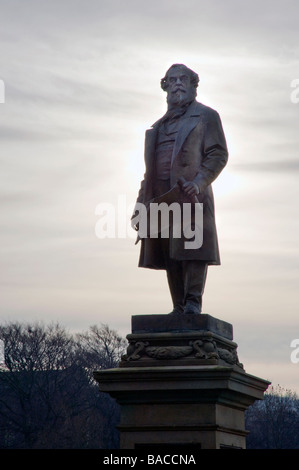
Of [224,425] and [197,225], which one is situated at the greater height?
[197,225]

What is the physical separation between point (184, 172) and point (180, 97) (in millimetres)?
1167

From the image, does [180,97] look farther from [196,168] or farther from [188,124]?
[196,168]

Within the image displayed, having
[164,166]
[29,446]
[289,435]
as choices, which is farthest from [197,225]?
[289,435]

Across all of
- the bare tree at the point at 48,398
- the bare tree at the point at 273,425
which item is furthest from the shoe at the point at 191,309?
the bare tree at the point at 273,425

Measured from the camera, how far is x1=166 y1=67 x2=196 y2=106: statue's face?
592 inches

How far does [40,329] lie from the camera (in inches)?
2832

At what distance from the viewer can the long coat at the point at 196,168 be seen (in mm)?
14406

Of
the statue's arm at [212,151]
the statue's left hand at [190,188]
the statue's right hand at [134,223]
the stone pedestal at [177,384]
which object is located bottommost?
the stone pedestal at [177,384]

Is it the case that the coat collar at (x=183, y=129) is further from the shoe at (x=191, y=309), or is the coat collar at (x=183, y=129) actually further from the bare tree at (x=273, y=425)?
the bare tree at (x=273, y=425)

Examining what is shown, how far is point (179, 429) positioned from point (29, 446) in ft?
173

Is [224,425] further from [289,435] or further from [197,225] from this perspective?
[289,435]

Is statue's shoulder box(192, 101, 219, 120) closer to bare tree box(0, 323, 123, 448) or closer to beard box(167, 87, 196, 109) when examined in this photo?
beard box(167, 87, 196, 109)

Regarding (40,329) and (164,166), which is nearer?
(164,166)

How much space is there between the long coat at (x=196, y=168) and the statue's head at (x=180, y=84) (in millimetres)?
211
